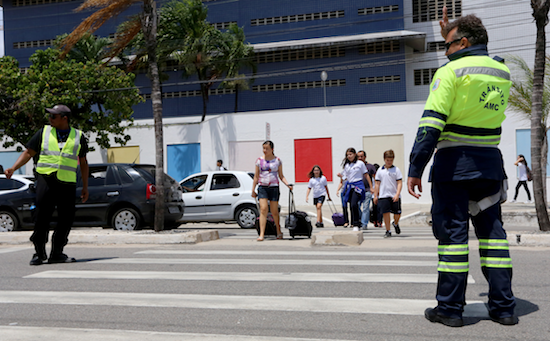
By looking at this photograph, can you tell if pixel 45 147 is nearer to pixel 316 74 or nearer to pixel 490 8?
pixel 316 74

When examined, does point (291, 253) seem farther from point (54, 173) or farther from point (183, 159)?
point (183, 159)

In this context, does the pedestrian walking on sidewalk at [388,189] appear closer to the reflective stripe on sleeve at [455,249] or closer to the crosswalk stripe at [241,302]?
the crosswalk stripe at [241,302]

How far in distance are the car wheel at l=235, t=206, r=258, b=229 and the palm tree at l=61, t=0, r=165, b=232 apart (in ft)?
11.6

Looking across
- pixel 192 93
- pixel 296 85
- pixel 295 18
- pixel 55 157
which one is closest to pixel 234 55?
pixel 296 85

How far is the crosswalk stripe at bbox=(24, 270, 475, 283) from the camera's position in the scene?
568cm

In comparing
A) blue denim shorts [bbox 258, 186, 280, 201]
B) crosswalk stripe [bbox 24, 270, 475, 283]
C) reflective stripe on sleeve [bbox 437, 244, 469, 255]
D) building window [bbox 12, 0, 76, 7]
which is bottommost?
crosswalk stripe [bbox 24, 270, 475, 283]

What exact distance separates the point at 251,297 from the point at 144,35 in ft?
25.6

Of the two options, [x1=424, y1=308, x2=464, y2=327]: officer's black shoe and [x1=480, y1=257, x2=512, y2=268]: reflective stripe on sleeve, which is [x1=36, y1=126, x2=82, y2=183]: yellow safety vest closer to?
[x1=424, y1=308, x2=464, y2=327]: officer's black shoe

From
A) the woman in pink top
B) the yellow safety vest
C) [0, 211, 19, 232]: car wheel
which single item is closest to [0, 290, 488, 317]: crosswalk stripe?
the yellow safety vest

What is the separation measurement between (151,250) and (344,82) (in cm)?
2617

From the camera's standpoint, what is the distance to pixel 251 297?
5000 mm

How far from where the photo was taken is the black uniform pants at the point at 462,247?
396 cm

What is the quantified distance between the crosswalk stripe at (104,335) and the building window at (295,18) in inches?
1260

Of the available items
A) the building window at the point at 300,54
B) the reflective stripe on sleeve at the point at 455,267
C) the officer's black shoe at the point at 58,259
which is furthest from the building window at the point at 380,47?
the reflective stripe on sleeve at the point at 455,267
